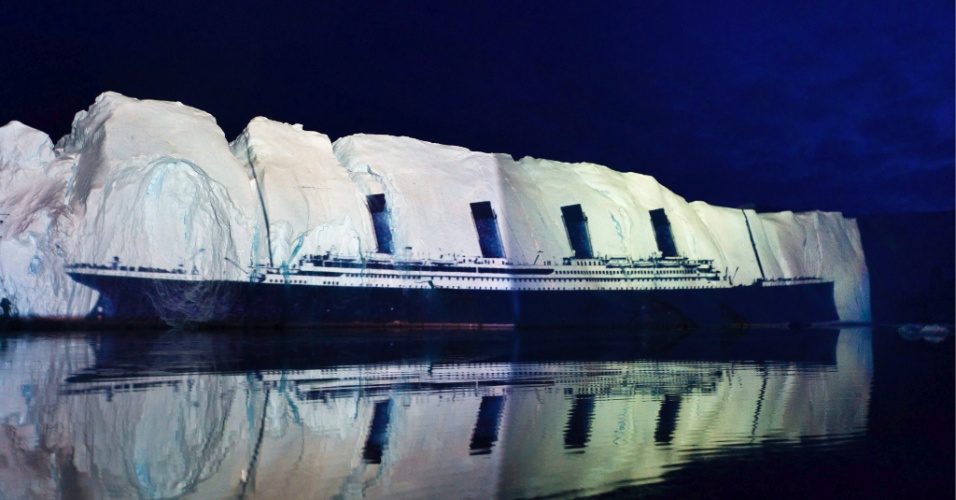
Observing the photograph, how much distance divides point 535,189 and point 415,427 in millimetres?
26240

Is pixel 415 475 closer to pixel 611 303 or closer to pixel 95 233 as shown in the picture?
pixel 95 233

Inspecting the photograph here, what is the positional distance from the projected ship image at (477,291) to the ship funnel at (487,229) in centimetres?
4

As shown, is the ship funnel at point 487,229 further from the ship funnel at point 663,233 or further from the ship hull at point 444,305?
the ship funnel at point 663,233

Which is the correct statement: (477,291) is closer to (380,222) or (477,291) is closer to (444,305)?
(444,305)

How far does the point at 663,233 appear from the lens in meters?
33.7

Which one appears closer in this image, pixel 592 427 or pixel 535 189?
pixel 592 427

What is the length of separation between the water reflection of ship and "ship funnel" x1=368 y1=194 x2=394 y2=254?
13243 mm

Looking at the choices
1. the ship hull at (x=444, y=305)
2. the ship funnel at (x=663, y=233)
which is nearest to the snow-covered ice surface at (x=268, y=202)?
the ship funnel at (x=663, y=233)

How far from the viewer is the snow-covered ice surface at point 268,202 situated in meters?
22.2

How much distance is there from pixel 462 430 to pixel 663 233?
28761 millimetres

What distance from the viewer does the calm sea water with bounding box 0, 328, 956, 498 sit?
4668mm

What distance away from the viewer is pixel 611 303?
101 feet

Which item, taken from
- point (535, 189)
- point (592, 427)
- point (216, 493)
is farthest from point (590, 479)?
point (535, 189)

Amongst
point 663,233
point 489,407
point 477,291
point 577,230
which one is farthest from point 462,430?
point 663,233
